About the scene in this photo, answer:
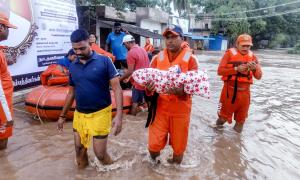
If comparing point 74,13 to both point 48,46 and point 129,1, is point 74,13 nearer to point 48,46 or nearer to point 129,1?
point 48,46

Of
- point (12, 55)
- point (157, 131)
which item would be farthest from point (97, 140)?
point (12, 55)

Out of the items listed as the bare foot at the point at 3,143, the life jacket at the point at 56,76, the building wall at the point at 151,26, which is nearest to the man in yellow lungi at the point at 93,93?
the bare foot at the point at 3,143

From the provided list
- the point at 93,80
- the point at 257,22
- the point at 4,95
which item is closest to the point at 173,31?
the point at 93,80

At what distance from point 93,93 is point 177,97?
0.99 m

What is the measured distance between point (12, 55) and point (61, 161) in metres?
3.28

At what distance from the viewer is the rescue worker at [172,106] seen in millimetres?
3893

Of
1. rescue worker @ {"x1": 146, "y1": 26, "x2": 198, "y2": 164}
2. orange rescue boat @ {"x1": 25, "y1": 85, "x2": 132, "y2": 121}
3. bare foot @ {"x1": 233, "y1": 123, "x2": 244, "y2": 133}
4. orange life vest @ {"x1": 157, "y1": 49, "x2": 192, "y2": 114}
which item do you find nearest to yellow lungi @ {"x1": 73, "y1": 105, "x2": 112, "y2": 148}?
rescue worker @ {"x1": 146, "y1": 26, "x2": 198, "y2": 164}

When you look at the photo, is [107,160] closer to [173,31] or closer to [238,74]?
[173,31]

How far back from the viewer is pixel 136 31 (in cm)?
1419

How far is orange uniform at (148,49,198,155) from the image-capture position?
3.92 m

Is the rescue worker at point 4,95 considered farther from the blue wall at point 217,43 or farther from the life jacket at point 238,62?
the blue wall at point 217,43

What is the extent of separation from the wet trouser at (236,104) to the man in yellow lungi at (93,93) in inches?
102

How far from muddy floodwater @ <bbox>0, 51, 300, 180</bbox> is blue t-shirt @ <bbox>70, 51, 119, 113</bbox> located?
95 cm

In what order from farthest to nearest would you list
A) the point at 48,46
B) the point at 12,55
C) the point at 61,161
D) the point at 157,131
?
the point at 48,46, the point at 12,55, the point at 61,161, the point at 157,131
